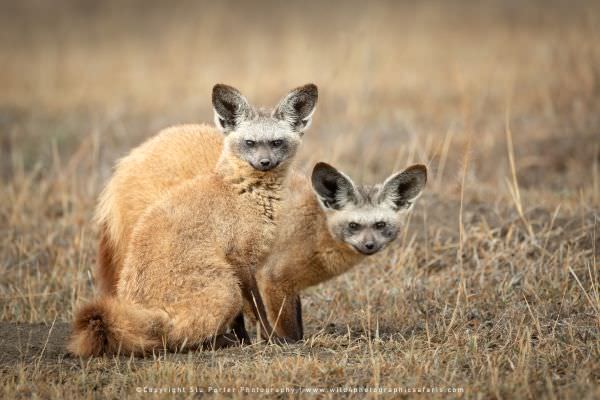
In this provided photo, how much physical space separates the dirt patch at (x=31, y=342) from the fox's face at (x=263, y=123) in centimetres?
176

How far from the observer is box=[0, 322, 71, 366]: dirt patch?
209 inches

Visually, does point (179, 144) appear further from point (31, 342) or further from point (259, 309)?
point (31, 342)

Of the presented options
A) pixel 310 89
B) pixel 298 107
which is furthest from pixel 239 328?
pixel 310 89

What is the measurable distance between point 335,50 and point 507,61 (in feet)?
10.7

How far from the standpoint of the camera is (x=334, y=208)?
626 cm

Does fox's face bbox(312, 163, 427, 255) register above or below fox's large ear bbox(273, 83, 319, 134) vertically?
below

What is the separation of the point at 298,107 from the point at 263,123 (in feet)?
1.13

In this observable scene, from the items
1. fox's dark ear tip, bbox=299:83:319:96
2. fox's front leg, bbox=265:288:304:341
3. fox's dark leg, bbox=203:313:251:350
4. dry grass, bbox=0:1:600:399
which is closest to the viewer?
dry grass, bbox=0:1:600:399

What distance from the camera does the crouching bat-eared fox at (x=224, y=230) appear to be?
534 centimetres

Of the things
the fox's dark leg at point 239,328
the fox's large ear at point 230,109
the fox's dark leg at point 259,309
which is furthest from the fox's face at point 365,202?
the fox's dark leg at point 239,328

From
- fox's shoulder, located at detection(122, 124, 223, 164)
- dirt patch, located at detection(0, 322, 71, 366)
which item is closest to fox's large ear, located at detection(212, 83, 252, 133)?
fox's shoulder, located at detection(122, 124, 223, 164)

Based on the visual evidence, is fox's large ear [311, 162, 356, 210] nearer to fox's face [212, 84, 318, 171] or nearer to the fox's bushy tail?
fox's face [212, 84, 318, 171]

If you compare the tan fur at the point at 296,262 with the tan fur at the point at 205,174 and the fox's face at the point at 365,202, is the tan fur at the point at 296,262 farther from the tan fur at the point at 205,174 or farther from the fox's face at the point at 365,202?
the fox's face at the point at 365,202

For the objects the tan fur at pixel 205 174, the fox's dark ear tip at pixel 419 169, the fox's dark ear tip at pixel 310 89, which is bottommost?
the tan fur at pixel 205 174
